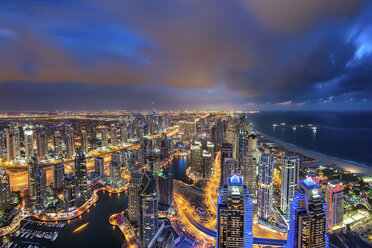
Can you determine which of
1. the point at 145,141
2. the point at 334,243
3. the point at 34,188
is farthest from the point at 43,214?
the point at 334,243

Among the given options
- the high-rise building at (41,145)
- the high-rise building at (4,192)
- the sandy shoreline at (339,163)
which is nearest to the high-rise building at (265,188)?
the sandy shoreline at (339,163)

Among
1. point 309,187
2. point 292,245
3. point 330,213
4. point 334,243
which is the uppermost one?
point 309,187

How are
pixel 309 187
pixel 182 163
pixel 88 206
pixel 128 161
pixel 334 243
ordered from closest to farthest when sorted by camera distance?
pixel 309 187 → pixel 334 243 → pixel 88 206 → pixel 128 161 → pixel 182 163

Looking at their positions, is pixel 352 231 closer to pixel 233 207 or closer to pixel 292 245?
pixel 292 245

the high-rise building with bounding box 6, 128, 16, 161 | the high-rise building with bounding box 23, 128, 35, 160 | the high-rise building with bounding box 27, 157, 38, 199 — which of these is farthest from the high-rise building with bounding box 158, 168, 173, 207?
the high-rise building with bounding box 6, 128, 16, 161

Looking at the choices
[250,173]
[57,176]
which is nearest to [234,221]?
[250,173]

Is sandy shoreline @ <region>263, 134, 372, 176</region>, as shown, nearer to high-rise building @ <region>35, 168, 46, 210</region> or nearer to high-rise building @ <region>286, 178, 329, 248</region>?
high-rise building @ <region>286, 178, 329, 248</region>

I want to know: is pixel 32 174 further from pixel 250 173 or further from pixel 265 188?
pixel 265 188
